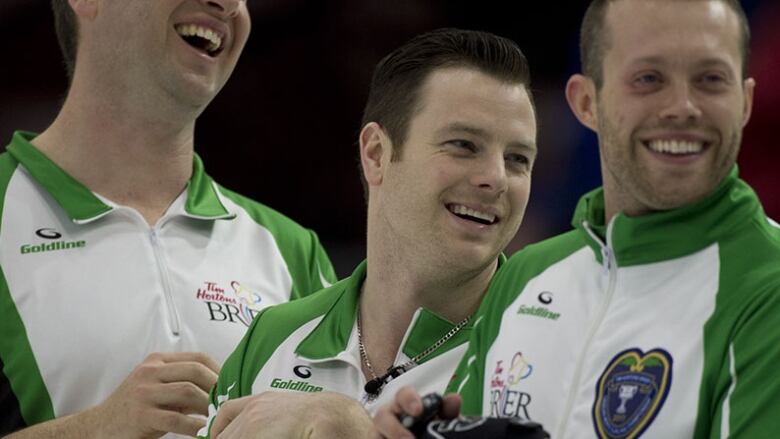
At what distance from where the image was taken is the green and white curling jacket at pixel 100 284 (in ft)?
12.3

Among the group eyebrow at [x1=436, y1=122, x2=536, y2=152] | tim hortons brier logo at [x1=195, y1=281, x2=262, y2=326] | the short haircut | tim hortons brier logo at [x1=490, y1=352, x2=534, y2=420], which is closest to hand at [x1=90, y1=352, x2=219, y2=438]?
tim hortons brier logo at [x1=195, y1=281, x2=262, y2=326]

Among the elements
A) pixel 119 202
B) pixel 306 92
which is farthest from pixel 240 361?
pixel 306 92

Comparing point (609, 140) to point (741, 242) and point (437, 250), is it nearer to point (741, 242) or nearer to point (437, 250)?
point (741, 242)

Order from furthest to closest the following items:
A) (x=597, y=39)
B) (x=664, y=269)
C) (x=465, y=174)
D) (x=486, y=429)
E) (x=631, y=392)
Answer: (x=465, y=174) → (x=597, y=39) → (x=664, y=269) → (x=631, y=392) → (x=486, y=429)

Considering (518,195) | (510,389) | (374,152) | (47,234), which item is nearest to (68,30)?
(47,234)

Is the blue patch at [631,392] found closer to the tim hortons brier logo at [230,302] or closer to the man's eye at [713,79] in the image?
the man's eye at [713,79]

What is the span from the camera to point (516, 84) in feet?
11.1

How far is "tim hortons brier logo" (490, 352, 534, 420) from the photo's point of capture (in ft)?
8.93

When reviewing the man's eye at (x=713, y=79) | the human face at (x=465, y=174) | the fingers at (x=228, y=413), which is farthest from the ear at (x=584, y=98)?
the fingers at (x=228, y=413)

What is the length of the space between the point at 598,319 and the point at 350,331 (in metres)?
0.90

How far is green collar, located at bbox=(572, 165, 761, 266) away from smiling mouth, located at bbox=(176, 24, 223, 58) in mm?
1688

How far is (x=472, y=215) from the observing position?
10.7 ft

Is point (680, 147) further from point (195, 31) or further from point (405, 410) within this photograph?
point (195, 31)

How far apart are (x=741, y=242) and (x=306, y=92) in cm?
382
